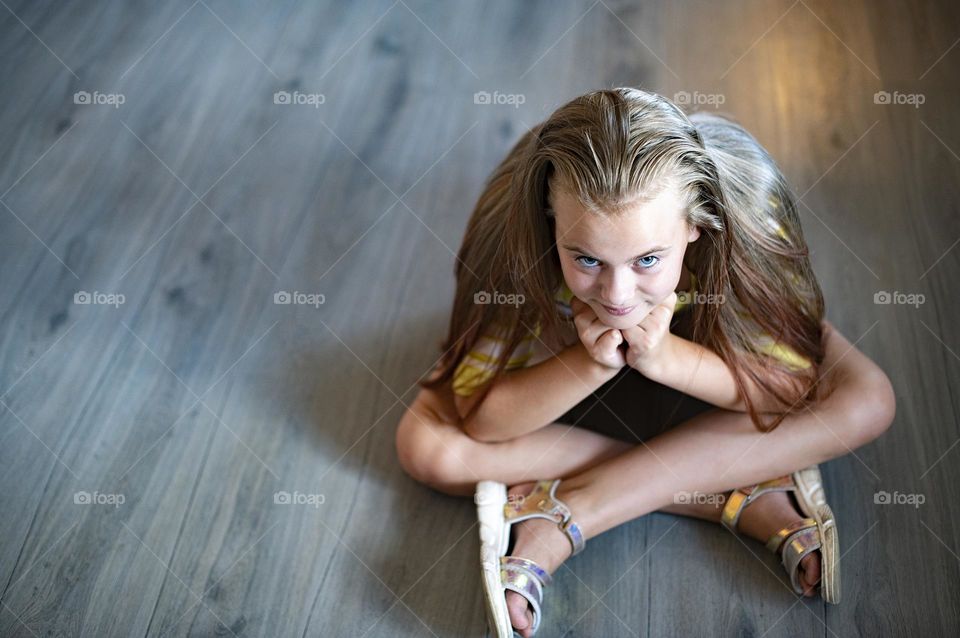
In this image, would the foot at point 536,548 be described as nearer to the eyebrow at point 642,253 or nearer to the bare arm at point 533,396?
the bare arm at point 533,396

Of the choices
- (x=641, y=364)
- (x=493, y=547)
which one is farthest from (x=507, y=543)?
(x=641, y=364)

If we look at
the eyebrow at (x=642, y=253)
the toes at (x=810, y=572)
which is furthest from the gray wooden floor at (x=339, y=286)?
the eyebrow at (x=642, y=253)

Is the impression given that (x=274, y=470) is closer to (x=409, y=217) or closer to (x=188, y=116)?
(x=409, y=217)

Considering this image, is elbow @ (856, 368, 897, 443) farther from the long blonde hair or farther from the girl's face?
the girl's face

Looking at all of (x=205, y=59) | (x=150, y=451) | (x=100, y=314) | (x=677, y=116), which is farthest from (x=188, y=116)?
(x=677, y=116)

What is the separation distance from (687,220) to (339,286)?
2.23 feet

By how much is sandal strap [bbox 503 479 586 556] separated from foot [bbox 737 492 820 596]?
203 millimetres

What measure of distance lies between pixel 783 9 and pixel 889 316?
707 millimetres

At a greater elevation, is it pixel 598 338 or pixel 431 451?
pixel 598 338

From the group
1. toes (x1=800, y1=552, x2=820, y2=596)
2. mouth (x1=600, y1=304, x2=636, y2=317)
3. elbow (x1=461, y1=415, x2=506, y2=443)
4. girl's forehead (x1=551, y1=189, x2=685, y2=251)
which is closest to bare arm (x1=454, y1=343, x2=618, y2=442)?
elbow (x1=461, y1=415, x2=506, y2=443)

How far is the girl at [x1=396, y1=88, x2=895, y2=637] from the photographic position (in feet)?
3.01

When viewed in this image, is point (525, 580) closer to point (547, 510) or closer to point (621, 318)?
point (547, 510)

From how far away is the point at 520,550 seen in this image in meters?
1.12

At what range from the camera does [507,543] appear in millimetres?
1142
